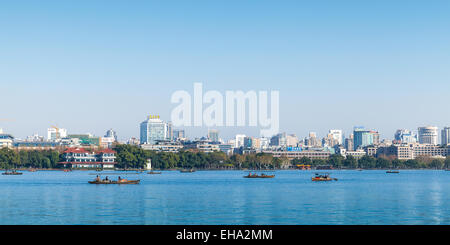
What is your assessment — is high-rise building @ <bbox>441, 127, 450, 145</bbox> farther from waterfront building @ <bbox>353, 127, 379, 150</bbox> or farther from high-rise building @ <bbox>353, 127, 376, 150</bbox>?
high-rise building @ <bbox>353, 127, 376, 150</bbox>

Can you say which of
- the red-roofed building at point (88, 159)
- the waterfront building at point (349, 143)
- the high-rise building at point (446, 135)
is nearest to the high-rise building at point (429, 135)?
the high-rise building at point (446, 135)

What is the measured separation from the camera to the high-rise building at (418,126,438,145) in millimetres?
174625

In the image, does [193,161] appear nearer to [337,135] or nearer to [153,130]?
[153,130]

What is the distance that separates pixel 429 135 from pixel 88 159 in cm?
11642

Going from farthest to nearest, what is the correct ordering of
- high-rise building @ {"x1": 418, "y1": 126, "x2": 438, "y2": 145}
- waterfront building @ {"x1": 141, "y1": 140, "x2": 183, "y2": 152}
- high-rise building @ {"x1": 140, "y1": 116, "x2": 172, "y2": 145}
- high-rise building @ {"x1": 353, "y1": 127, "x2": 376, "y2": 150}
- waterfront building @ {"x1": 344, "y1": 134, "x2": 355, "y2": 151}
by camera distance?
1. high-rise building @ {"x1": 418, "y1": 126, "x2": 438, "y2": 145}
2. waterfront building @ {"x1": 344, "y1": 134, "x2": 355, "y2": 151}
3. high-rise building @ {"x1": 353, "y1": 127, "x2": 376, "y2": 150}
4. high-rise building @ {"x1": 140, "y1": 116, "x2": 172, "y2": 145}
5. waterfront building @ {"x1": 141, "y1": 140, "x2": 183, "y2": 152}

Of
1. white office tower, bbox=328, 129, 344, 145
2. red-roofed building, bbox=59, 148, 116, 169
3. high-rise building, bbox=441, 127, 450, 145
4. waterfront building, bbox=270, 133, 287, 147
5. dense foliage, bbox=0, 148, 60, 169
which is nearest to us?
dense foliage, bbox=0, 148, 60, 169

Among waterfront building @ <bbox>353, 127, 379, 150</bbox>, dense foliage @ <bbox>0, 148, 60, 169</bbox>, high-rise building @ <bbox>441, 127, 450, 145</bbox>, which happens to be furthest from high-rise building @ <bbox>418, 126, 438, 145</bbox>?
dense foliage @ <bbox>0, 148, 60, 169</bbox>

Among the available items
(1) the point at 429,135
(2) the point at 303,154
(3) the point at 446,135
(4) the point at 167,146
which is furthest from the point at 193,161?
(3) the point at 446,135

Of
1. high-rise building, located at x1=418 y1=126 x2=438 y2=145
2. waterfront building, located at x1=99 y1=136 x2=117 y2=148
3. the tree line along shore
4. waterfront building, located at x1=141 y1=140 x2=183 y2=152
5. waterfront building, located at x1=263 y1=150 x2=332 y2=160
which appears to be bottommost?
the tree line along shore

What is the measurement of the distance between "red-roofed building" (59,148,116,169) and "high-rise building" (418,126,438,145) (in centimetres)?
11487
